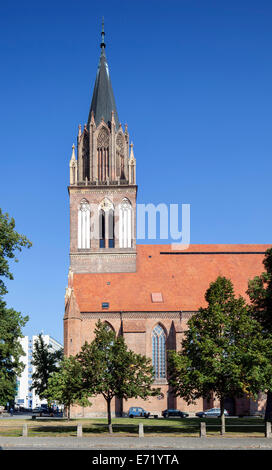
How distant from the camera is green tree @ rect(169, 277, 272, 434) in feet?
117

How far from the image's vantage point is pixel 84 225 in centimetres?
6600

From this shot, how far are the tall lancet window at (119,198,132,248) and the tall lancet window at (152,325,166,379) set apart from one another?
986 cm

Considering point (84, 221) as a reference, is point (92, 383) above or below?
below

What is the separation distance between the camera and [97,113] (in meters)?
68.1

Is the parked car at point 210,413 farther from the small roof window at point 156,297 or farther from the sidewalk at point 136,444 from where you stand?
the sidewalk at point 136,444

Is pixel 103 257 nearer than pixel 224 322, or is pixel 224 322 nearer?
pixel 224 322

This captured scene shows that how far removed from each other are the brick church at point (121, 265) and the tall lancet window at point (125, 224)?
0.11 meters

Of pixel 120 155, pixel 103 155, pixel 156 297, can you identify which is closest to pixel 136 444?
pixel 156 297

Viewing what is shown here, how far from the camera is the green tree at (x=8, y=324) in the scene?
3803 cm

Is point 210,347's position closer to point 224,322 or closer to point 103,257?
point 224,322

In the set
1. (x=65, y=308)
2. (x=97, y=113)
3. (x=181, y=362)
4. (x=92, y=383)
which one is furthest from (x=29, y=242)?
(x=97, y=113)

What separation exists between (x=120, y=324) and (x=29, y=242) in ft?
78.6

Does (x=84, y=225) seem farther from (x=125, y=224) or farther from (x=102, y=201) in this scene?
(x=125, y=224)
